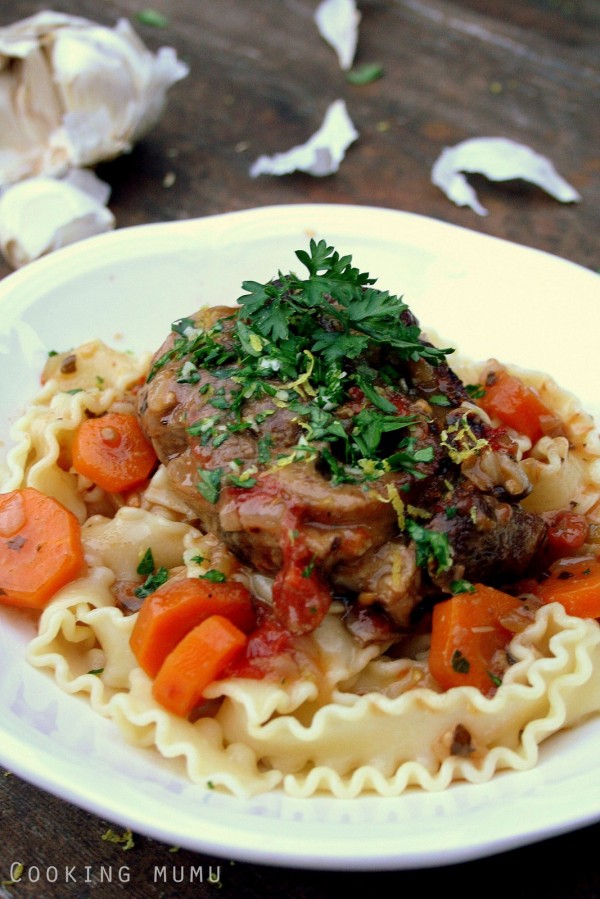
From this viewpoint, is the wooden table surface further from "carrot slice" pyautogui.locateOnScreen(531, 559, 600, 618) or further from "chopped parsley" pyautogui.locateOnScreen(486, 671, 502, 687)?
"chopped parsley" pyautogui.locateOnScreen(486, 671, 502, 687)

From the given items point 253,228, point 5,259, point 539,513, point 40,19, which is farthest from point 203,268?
point 40,19

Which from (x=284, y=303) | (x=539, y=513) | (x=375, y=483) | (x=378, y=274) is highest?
(x=284, y=303)

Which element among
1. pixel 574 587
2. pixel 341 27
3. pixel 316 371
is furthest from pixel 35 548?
pixel 341 27

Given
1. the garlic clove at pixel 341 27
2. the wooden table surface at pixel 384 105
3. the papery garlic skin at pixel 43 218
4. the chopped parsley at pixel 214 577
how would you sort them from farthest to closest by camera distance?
the garlic clove at pixel 341 27 < the wooden table surface at pixel 384 105 < the papery garlic skin at pixel 43 218 < the chopped parsley at pixel 214 577

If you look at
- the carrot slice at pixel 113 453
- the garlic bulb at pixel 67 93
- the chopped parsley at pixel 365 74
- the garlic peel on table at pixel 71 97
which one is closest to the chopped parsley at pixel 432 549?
the carrot slice at pixel 113 453

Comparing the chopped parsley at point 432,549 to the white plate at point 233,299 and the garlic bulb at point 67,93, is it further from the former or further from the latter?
the garlic bulb at point 67,93

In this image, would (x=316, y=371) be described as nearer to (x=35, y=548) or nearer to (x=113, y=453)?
(x=113, y=453)

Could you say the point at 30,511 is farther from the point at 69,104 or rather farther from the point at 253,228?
the point at 69,104
